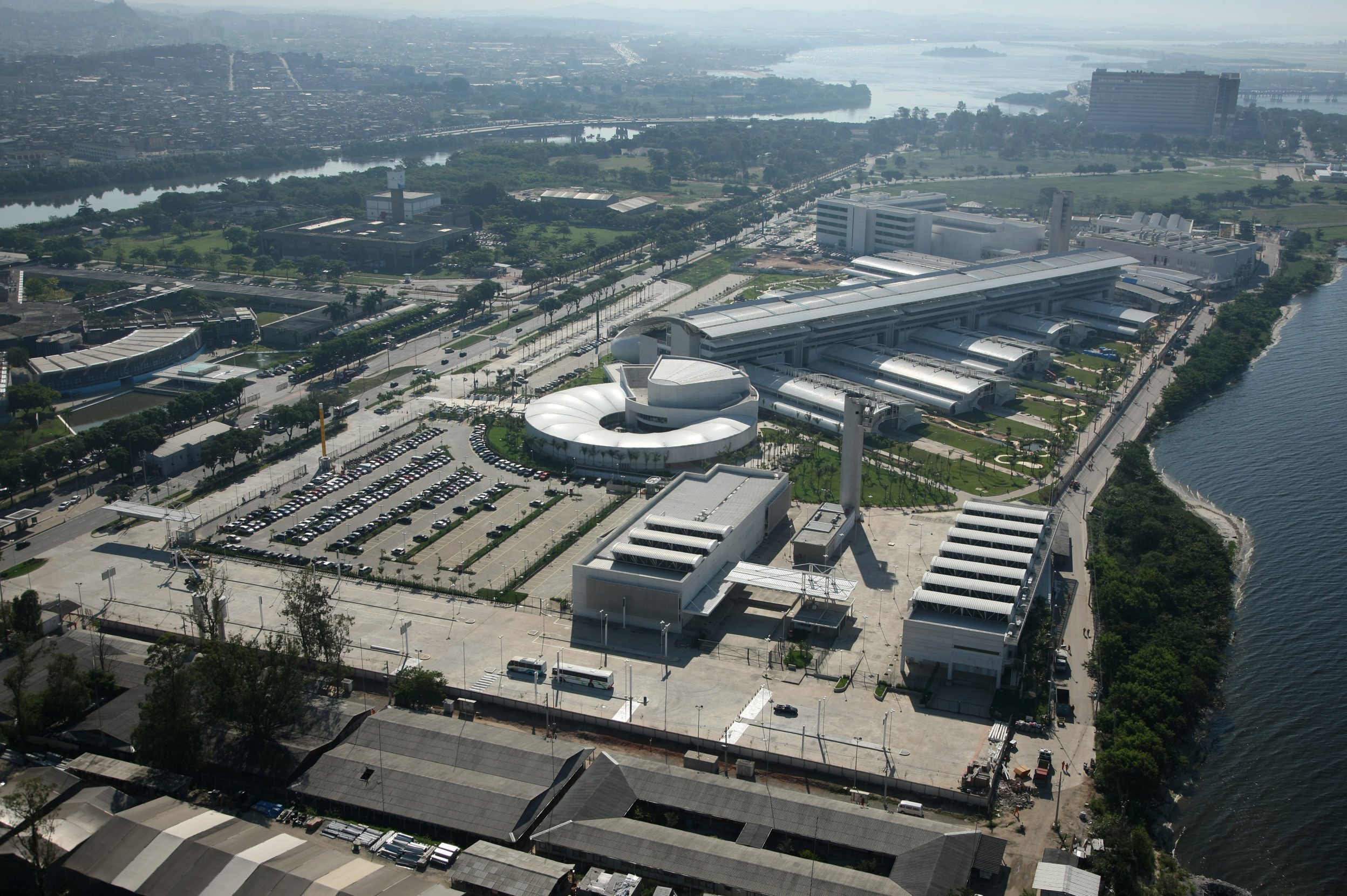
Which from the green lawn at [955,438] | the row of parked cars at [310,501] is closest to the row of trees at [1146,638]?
the green lawn at [955,438]

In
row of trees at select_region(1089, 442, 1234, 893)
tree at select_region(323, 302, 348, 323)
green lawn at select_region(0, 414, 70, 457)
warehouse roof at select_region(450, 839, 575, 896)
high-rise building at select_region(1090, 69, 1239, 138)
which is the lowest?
warehouse roof at select_region(450, 839, 575, 896)

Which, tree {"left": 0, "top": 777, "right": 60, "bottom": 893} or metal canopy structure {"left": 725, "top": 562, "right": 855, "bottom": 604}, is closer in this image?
tree {"left": 0, "top": 777, "right": 60, "bottom": 893}

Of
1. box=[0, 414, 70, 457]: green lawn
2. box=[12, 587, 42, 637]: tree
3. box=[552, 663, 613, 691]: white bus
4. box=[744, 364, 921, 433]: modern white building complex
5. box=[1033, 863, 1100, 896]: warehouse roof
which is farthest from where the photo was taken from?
box=[744, 364, 921, 433]: modern white building complex

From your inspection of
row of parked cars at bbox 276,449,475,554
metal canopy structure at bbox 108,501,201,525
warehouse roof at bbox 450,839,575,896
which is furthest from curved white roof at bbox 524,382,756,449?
warehouse roof at bbox 450,839,575,896

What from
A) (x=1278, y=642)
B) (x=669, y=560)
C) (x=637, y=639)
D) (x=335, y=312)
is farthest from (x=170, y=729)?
(x=335, y=312)

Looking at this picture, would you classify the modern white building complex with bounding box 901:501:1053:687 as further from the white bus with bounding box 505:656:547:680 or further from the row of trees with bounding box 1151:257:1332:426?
the row of trees with bounding box 1151:257:1332:426

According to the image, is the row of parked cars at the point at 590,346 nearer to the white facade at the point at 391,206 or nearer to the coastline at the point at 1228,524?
the coastline at the point at 1228,524
